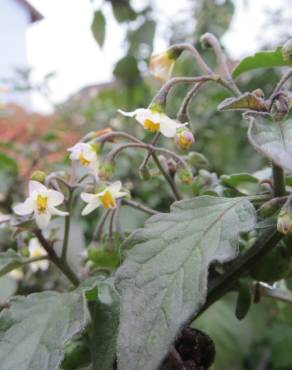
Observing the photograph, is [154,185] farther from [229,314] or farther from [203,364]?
[203,364]

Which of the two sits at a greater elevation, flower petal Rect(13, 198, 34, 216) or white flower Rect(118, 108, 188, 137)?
white flower Rect(118, 108, 188, 137)

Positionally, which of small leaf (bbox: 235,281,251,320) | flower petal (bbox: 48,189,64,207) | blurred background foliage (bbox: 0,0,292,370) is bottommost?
blurred background foliage (bbox: 0,0,292,370)

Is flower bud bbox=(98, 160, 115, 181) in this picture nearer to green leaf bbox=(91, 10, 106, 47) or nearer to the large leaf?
the large leaf

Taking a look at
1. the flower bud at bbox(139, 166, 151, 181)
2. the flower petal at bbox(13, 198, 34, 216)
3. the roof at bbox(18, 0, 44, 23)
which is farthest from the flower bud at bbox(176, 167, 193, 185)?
the roof at bbox(18, 0, 44, 23)

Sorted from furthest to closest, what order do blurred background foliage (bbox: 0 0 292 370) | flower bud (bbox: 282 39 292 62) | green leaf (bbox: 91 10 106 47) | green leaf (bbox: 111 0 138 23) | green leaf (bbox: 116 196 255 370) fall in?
green leaf (bbox: 111 0 138 23)
green leaf (bbox: 91 10 106 47)
blurred background foliage (bbox: 0 0 292 370)
flower bud (bbox: 282 39 292 62)
green leaf (bbox: 116 196 255 370)

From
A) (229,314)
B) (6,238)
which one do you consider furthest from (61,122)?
(229,314)

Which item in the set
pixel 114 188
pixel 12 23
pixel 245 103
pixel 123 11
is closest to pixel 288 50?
pixel 245 103

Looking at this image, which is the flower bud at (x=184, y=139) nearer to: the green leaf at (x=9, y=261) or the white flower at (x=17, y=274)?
the green leaf at (x=9, y=261)
